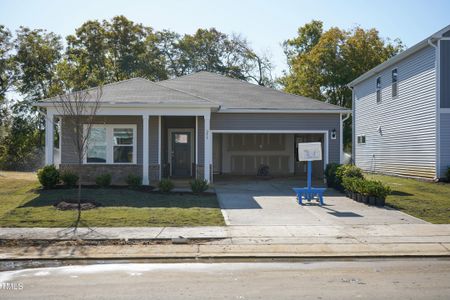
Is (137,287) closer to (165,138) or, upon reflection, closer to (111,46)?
(165,138)

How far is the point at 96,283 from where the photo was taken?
6.36 m

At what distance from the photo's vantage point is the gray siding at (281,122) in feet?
64.5

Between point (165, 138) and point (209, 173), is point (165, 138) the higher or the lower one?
the higher one

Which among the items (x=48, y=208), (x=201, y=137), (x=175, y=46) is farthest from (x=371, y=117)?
(x=175, y=46)

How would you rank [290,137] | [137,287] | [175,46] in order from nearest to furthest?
[137,287], [290,137], [175,46]

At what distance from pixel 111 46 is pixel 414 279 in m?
38.0

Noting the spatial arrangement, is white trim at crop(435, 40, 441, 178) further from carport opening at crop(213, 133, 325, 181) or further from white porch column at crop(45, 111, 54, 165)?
white porch column at crop(45, 111, 54, 165)

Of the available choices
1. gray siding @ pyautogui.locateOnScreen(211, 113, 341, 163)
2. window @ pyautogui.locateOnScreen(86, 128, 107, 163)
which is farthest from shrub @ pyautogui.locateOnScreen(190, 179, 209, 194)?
window @ pyautogui.locateOnScreen(86, 128, 107, 163)

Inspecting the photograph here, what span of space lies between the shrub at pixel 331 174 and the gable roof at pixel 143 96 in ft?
17.5

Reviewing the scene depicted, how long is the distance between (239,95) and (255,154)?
137 inches

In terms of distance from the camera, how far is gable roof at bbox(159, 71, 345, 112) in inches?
778

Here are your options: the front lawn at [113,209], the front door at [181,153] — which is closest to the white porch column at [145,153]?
the front lawn at [113,209]

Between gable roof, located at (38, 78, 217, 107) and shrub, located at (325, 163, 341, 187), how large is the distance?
17.5 feet

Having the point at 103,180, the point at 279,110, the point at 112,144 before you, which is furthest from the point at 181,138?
the point at 103,180
